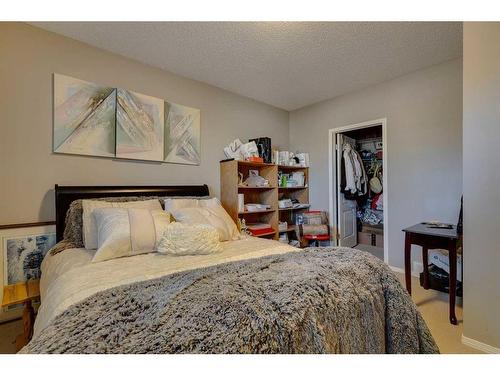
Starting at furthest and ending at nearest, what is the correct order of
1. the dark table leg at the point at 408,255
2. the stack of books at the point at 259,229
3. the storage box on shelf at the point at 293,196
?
the storage box on shelf at the point at 293,196
the stack of books at the point at 259,229
the dark table leg at the point at 408,255

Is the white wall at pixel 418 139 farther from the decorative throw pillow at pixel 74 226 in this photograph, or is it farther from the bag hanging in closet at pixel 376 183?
the decorative throw pillow at pixel 74 226

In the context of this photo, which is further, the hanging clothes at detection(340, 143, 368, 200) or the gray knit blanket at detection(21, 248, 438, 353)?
the hanging clothes at detection(340, 143, 368, 200)

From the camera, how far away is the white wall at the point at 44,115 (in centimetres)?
170

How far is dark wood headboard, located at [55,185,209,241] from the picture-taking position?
1.80 meters

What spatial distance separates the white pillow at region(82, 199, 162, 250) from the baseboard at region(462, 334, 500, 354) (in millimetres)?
2362

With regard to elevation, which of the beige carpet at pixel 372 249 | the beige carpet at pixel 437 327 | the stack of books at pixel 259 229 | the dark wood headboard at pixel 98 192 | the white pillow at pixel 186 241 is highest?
the dark wood headboard at pixel 98 192

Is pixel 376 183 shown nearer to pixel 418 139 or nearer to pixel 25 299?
pixel 418 139

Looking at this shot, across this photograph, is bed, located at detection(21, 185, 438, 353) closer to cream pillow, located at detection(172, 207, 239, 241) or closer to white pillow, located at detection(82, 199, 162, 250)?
white pillow, located at detection(82, 199, 162, 250)

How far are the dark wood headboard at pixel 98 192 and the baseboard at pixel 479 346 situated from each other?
2.46 m

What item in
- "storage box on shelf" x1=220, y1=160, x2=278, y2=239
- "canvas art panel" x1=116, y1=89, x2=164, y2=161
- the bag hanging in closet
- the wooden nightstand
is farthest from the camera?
the bag hanging in closet

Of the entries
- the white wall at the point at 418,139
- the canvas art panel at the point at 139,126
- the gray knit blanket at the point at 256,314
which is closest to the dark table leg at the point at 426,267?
the white wall at the point at 418,139

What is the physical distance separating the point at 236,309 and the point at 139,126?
6.97ft

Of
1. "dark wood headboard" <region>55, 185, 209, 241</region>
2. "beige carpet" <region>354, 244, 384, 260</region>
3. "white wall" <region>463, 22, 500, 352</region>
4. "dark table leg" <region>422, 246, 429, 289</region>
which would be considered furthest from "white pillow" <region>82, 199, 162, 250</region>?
"beige carpet" <region>354, 244, 384, 260</region>
